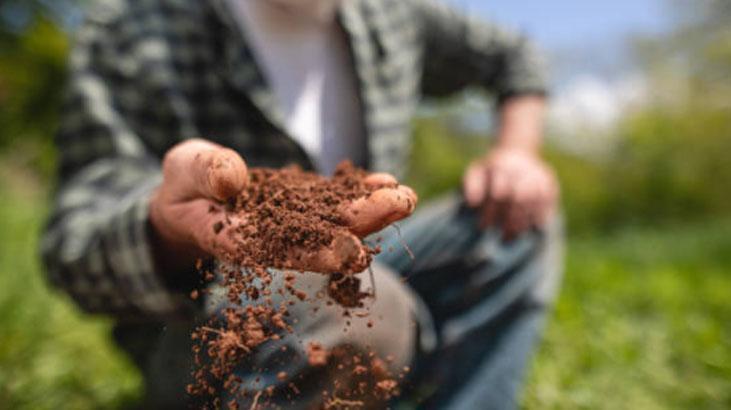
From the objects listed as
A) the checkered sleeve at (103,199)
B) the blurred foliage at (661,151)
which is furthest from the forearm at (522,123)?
the blurred foliage at (661,151)

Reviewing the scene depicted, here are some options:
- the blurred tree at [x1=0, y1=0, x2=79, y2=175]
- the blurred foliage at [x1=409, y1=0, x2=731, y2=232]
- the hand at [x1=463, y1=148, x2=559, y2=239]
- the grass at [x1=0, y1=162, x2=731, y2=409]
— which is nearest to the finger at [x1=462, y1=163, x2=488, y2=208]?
the hand at [x1=463, y1=148, x2=559, y2=239]

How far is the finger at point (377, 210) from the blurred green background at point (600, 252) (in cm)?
119

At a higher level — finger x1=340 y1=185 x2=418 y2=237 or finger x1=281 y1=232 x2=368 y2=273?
finger x1=340 y1=185 x2=418 y2=237

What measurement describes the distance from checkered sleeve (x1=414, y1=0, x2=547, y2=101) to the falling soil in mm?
1424

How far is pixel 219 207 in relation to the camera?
0.84m

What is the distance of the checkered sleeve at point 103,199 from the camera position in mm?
1092

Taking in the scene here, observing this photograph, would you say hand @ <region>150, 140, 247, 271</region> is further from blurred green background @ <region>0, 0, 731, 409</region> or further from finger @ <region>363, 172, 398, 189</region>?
blurred green background @ <region>0, 0, 731, 409</region>

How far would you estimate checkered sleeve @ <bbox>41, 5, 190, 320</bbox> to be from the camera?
1092 mm

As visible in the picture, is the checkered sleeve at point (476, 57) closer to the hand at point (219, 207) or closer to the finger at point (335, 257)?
the hand at point (219, 207)

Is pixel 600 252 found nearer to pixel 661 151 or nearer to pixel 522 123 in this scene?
pixel 522 123

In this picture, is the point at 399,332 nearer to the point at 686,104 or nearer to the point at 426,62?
the point at 426,62

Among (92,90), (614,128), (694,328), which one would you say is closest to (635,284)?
(694,328)

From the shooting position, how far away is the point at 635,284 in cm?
385

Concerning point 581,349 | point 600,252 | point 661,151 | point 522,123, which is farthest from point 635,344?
point 661,151
